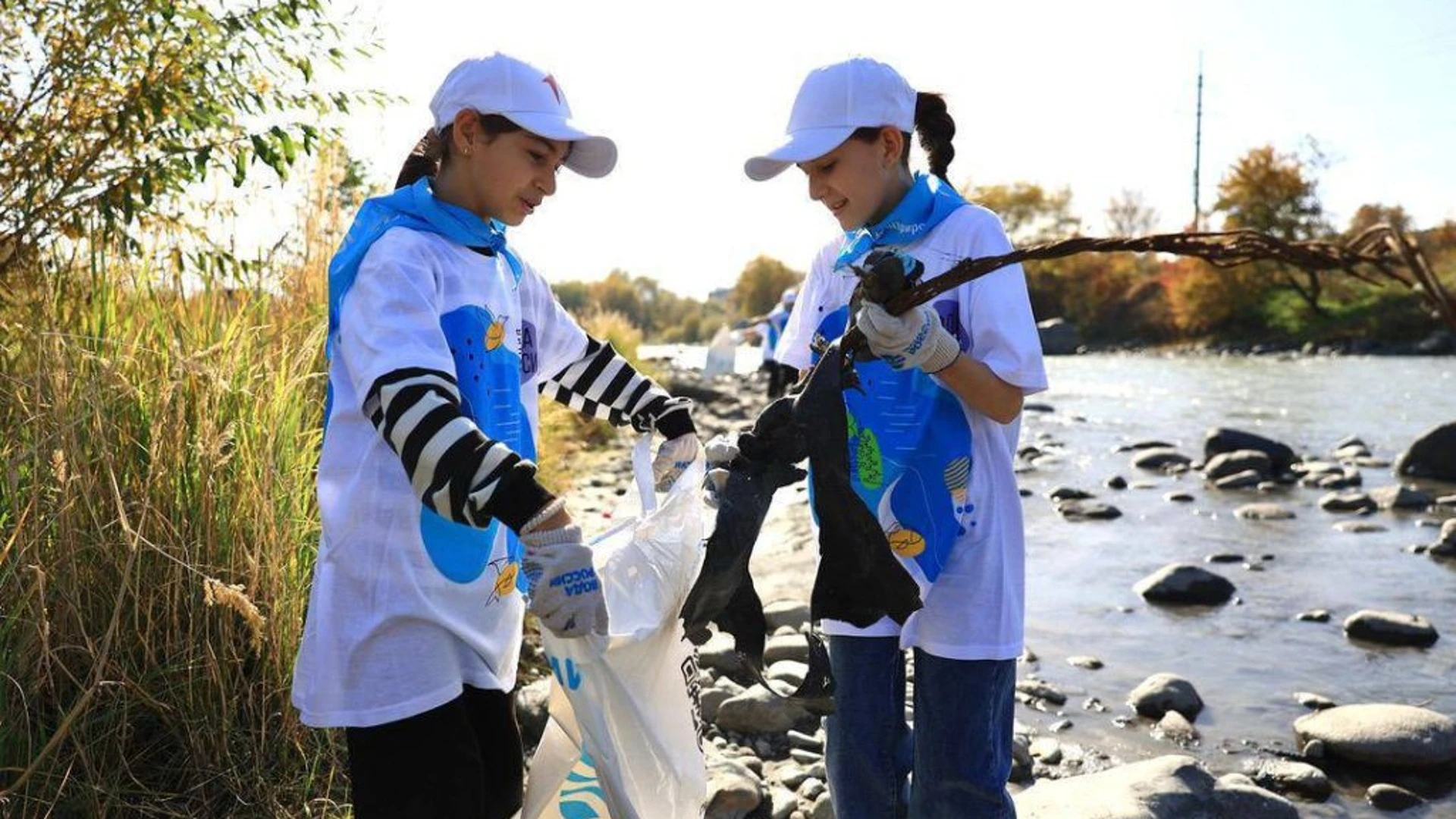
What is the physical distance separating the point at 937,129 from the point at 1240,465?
33.1 feet

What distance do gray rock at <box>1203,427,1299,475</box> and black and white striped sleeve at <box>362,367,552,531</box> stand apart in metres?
11.2

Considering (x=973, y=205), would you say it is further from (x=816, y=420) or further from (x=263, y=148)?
(x=263, y=148)

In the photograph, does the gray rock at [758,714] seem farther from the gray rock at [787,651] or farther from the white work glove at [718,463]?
the white work glove at [718,463]

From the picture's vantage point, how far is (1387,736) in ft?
13.9

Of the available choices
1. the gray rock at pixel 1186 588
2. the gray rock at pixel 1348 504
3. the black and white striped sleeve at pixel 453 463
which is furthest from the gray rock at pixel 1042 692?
the gray rock at pixel 1348 504

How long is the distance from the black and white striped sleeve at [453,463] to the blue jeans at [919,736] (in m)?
0.85

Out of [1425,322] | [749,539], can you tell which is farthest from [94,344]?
[1425,322]

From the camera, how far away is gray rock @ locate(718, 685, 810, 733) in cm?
410

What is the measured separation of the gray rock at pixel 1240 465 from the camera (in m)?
11.3

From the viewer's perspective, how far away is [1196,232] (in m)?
1.36

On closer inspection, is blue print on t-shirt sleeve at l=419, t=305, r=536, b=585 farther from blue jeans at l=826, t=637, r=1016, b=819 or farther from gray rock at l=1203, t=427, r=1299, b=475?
gray rock at l=1203, t=427, r=1299, b=475

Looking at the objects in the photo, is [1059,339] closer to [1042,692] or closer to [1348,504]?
[1348,504]

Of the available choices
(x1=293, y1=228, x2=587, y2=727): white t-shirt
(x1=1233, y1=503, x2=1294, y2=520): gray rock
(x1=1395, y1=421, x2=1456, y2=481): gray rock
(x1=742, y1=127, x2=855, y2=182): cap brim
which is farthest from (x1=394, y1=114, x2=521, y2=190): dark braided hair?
(x1=1395, y1=421, x2=1456, y2=481): gray rock

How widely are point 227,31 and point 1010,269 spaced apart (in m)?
3.19
